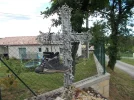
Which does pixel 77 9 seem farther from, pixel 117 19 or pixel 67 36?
pixel 117 19

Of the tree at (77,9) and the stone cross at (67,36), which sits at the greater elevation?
the tree at (77,9)

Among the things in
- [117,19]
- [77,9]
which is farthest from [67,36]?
[117,19]

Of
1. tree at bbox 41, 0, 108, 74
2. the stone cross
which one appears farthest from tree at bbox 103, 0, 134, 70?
the stone cross

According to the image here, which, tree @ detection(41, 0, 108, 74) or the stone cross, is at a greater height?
tree @ detection(41, 0, 108, 74)

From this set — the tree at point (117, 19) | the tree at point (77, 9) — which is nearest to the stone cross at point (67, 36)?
the tree at point (77, 9)

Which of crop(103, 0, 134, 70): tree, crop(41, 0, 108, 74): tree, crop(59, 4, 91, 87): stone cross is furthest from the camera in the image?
crop(103, 0, 134, 70): tree

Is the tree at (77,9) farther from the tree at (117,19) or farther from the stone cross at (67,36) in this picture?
the tree at (117,19)

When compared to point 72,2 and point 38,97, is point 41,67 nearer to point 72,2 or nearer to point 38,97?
point 38,97

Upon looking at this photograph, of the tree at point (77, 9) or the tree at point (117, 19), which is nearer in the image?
the tree at point (77, 9)

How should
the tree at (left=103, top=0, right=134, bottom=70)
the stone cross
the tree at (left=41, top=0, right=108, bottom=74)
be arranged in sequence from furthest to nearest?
the tree at (left=103, top=0, right=134, bottom=70), the tree at (left=41, top=0, right=108, bottom=74), the stone cross

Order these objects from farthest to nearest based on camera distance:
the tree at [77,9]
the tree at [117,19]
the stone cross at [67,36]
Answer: the tree at [117,19]
the tree at [77,9]
the stone cross at [67,36]

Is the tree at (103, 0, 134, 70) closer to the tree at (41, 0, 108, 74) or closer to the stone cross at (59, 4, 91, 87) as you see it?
the tree at (41, 0, 108, 74)

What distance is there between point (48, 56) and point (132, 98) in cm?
729

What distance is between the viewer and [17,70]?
6.84 metres
